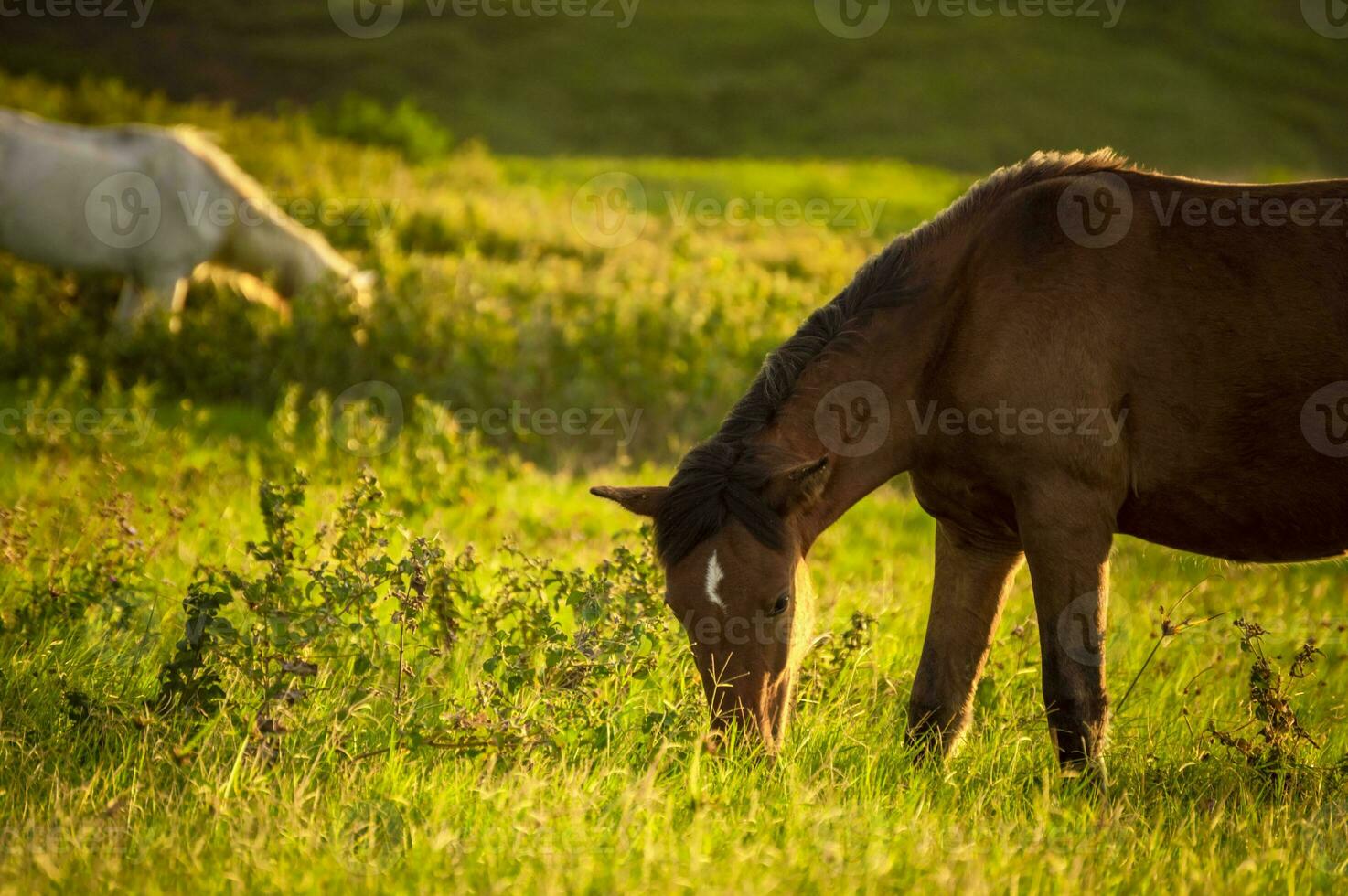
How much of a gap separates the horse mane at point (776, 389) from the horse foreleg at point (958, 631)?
98cm

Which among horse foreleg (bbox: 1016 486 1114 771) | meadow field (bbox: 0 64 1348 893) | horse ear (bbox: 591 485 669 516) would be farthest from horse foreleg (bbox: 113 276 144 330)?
horse foreleg (bbox: 1016 486 1114 771)

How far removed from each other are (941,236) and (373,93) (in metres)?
41.2

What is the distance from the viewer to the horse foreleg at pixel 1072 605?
4059mm

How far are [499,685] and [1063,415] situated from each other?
252cm

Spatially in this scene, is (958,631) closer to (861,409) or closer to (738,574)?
(861,409)

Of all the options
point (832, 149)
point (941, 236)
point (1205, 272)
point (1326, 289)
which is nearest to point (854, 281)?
point (941, 236)

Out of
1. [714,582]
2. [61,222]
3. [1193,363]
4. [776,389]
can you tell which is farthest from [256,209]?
[1193,363]

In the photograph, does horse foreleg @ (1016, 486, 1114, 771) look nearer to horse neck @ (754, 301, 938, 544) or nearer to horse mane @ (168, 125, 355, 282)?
horse neck @ (754, 301, 938, 544)

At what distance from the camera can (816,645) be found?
4.99 metres

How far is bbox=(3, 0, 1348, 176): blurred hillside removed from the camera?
40406 mm

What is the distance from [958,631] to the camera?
4707 millimetres

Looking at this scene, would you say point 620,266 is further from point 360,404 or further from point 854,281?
point 854,281

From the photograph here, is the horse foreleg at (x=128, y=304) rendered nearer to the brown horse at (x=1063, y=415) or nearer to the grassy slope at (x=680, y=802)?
the grassy slope at (x=680, y=802)

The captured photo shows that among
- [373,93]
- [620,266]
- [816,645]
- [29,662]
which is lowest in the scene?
[29,662]
